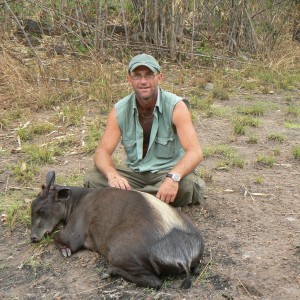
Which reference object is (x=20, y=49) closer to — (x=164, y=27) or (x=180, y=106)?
(x=164, y=27)

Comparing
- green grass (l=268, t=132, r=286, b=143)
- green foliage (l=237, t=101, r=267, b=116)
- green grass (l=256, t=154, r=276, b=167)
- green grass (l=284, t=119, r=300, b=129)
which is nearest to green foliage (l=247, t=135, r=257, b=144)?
green grass (l=268, t=132, r=286, b=143)

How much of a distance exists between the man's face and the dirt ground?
1.16 metres

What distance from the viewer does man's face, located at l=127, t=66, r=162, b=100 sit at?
4.56 metres

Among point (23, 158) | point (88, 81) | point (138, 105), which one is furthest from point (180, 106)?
point (88, 81)

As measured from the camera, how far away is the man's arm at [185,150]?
13.9ft

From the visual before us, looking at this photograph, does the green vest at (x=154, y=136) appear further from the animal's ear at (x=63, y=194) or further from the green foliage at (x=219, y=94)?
the green foliage at (x=219, y=94)

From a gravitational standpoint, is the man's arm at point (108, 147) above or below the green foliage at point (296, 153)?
above

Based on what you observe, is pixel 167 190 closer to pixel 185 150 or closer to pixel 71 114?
Answer: pixel 185 150

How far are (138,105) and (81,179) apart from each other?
1277 mm

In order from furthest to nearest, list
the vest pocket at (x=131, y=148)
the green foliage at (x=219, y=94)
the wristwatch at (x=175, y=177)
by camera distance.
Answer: the green foliage at (x=219, y=94), the vest pocket at (x=131, y=148), the wristwatch at (x=175, y=177)

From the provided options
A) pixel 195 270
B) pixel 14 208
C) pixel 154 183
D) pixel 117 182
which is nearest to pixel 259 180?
pixel 154 183

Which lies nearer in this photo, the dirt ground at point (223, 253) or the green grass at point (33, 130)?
the dirt ground at point (223, 253)

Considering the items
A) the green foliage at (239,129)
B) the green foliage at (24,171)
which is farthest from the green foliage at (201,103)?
the green foliage at (24,171)

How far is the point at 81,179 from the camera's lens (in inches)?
223
